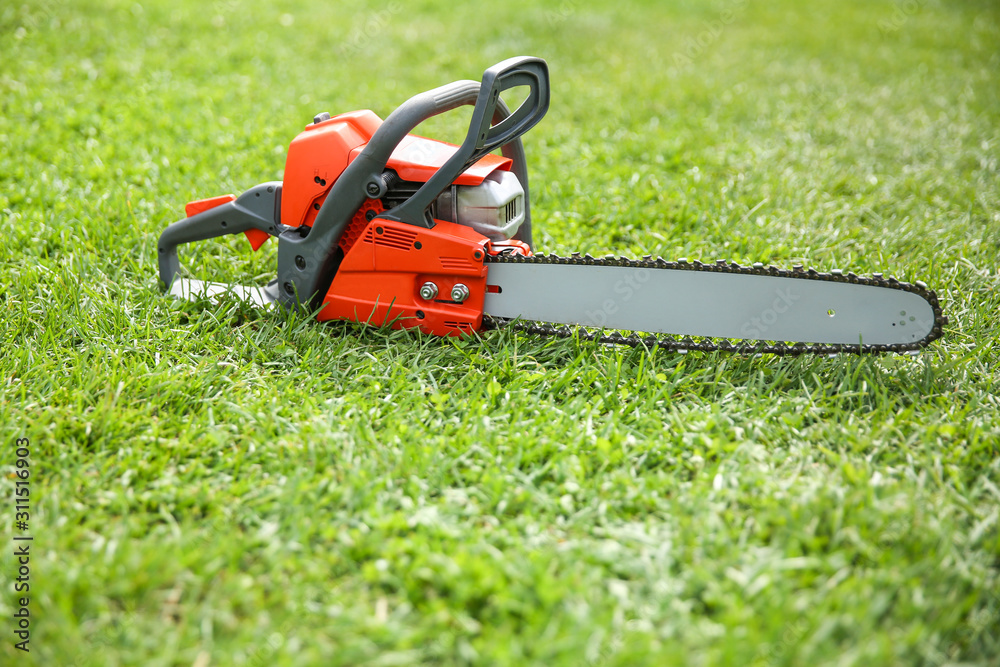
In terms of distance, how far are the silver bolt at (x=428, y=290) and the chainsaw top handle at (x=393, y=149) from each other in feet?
0.74

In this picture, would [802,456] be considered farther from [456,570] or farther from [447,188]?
[447,188]

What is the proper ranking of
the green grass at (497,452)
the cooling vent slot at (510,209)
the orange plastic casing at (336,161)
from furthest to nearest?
the cooling vent slot at (510,209) → the orange plastic casing at (336,161) → the green grass at (497,452)

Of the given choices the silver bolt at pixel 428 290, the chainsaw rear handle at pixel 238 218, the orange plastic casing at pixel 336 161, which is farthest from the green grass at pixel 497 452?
the orange plastic casing at pixel 336 161

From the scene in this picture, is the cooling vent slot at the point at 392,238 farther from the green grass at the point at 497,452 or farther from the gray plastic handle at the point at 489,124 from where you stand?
the green grass at the point at 497,452

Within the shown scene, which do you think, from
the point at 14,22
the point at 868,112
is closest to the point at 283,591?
the point at 868,112

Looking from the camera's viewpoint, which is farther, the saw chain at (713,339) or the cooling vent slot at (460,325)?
the cooling vent slot at (460,325)

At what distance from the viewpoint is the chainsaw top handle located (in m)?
2.30

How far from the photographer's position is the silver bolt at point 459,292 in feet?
8.20

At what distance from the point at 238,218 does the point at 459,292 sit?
964 millimetres

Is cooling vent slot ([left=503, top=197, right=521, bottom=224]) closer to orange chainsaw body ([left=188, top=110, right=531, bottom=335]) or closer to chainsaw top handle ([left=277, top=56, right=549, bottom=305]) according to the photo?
orange chainsaw body ([left=188, top=110, right=531, bottom=335])

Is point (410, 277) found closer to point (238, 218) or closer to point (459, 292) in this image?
point (459, 292)

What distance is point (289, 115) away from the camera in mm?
5238

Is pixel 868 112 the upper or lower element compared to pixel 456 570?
upper

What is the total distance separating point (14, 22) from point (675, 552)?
7637 millimetres
